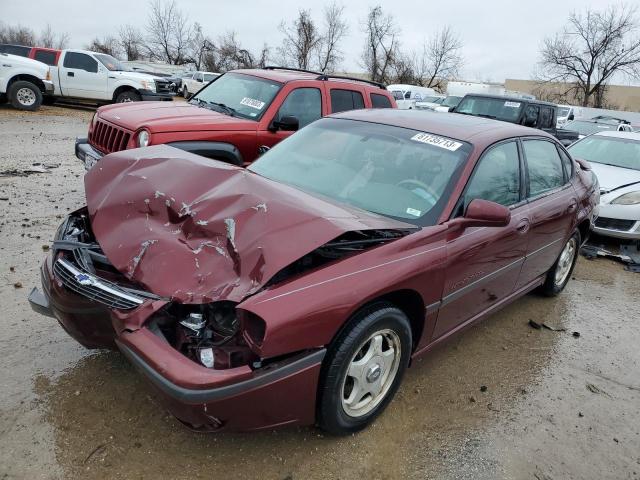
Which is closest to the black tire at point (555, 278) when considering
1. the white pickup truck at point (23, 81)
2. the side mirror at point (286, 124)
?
the side mirror at point (286, 124)

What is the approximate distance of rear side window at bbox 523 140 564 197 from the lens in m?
3.79

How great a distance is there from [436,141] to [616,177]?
209 inches

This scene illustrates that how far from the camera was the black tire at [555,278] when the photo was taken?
4563 mm

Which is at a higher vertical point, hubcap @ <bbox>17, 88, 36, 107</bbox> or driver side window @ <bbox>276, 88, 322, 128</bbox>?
driver side window @ <bbox>276, 88, 322, 128</bbox>

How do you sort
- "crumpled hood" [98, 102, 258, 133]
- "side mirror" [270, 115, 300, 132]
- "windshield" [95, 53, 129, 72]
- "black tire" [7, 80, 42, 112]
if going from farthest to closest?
"windshield" [95, 53, 129, 72], "black tire" [7, 80, 42, 112], "side mirror" [270, 115, 300, 132], "crumpled hood" [98, 102, 258, 133]

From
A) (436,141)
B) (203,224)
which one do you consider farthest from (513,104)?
(203,224)

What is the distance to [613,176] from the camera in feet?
23.4

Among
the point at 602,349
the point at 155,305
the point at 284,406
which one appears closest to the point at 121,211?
the point at 155,305

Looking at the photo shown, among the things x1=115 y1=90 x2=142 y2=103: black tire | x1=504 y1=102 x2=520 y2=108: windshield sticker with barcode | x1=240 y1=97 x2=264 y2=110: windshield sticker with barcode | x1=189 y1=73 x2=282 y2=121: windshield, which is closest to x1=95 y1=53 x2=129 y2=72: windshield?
x1=115 y1=90 x2=142 y2=103: black tire

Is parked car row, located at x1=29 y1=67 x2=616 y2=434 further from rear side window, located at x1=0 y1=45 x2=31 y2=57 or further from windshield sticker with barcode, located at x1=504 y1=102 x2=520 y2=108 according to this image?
rear side window, located at x1=0 y1=45 x2=31 y2=57

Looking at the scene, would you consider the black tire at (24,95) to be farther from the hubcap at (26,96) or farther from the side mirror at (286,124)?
the side mirror at (286,124)

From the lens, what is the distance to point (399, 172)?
3.12 metres

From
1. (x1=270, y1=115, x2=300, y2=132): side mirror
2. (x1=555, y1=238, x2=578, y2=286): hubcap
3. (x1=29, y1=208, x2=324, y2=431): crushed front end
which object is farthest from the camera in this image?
(x1=270, y1=115, x2=300, y2=132): side mirror

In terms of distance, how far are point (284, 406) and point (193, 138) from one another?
12.7ft
